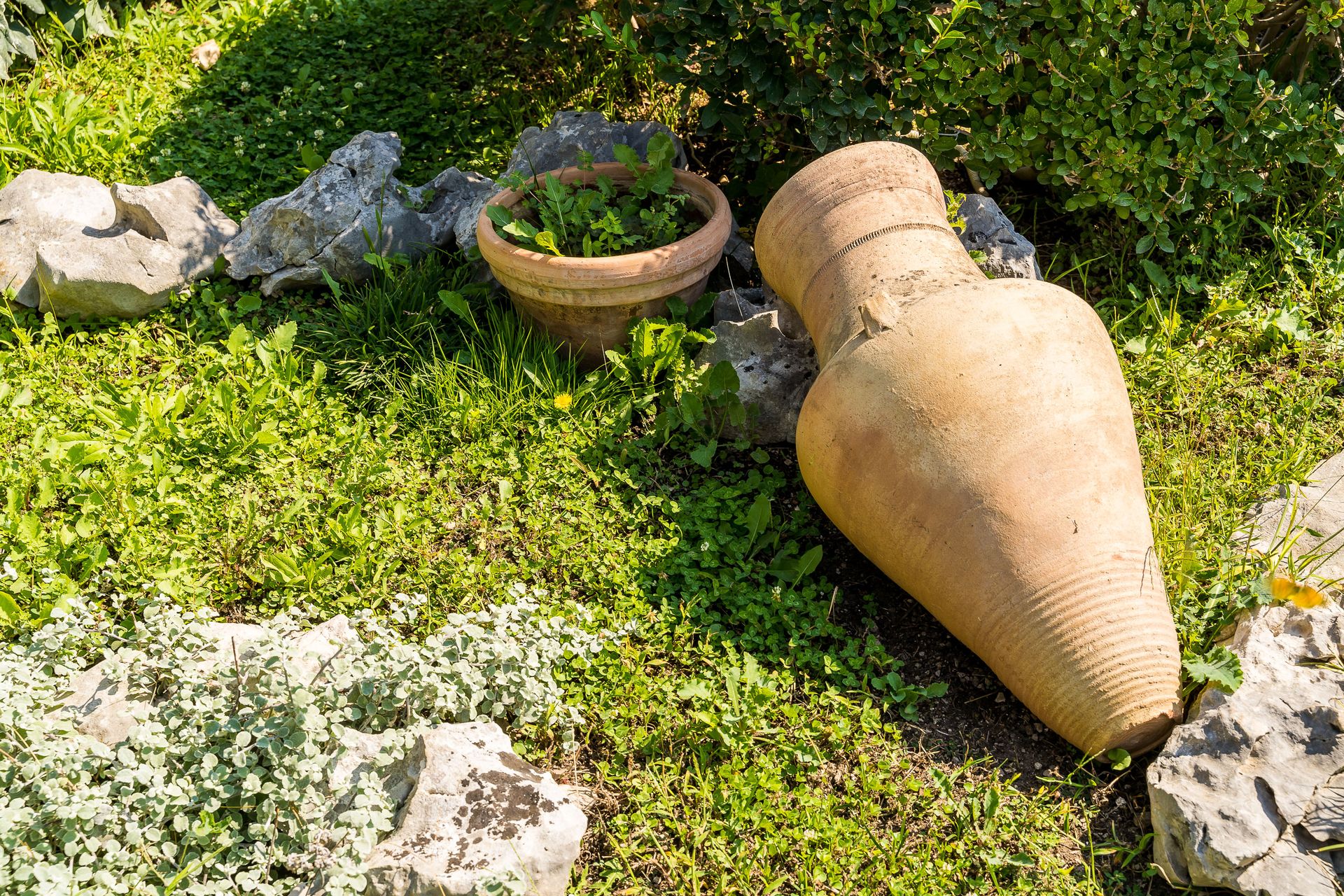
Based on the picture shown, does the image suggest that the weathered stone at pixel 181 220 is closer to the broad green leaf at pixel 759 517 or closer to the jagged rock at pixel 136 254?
the jagged rock at pixel 136 254

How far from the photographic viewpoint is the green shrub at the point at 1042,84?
3.74 meters

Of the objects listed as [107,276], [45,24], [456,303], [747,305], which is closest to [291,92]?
[45,24]

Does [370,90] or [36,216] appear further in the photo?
[370,90]

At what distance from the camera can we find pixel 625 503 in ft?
11.2

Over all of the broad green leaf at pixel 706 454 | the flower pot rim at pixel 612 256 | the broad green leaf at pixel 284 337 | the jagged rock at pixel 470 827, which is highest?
the flower pot rim at pixel 612 256

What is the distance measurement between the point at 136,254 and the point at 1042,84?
3.52 meters

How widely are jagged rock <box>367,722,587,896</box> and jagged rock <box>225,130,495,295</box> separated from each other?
88.5 inches

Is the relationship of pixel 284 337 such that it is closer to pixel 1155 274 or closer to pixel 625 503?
pixel 625 503

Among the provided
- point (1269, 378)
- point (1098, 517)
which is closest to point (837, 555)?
point (1098, 517)

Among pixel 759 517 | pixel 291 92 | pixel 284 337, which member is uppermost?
pixel 291 92

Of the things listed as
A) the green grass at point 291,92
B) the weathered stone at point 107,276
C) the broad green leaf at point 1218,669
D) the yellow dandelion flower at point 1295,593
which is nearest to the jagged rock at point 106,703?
the weathered stone at point 107,276

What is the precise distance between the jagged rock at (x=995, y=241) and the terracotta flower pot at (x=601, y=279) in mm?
920

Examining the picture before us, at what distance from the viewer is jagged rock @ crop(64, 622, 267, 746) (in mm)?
2584

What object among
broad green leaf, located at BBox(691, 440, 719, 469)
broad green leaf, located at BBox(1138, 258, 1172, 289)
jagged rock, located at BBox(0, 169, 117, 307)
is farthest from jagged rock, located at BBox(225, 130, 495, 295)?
broad green leaf, located at BBox(1138, 258, 1172, 289)
